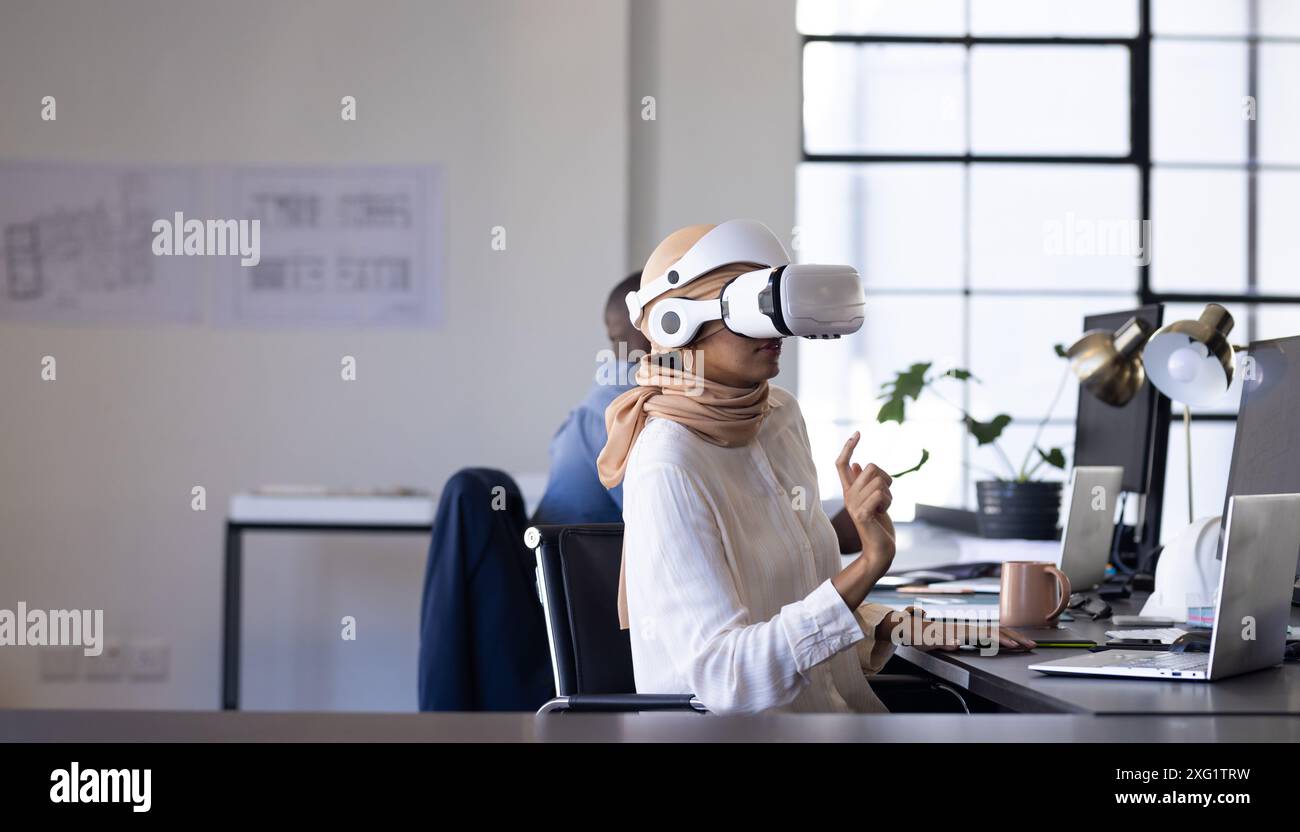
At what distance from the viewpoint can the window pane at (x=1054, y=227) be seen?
Answer: 15.0 feet

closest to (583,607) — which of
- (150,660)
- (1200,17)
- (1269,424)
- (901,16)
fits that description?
(1269,424)

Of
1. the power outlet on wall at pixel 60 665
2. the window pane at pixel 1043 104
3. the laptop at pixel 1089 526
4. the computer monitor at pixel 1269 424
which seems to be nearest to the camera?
the computer monitor at pixel 1269 424

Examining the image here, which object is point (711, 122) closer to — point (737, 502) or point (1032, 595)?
point (1032, 595)

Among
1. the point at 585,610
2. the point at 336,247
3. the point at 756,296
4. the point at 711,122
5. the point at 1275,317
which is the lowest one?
the point at 585,610

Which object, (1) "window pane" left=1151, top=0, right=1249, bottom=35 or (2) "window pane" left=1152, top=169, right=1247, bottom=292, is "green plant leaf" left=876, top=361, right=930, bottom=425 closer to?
(2) "window pane" left=1152, top=169, right=1247, bottom=292

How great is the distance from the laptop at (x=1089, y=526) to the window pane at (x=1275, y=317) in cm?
263

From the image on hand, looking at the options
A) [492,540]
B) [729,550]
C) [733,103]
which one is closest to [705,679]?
[729,550]

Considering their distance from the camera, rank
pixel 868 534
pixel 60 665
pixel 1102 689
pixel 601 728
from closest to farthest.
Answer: pixel 601 728, pixel 1102 689, pixel 868 534, pixel 60 665

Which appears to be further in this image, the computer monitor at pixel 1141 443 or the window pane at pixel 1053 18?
the window pane at pixel 1053 18

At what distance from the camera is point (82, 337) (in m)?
4.31

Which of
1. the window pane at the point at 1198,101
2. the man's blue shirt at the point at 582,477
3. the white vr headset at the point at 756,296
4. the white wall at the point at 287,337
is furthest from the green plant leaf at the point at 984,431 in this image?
the white vr headset at the point at 756,296

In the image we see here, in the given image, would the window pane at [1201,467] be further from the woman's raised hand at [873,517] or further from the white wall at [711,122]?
the woman's raised hand at [873,517]

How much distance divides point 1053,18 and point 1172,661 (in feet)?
12.4

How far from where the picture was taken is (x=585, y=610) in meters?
1.79
